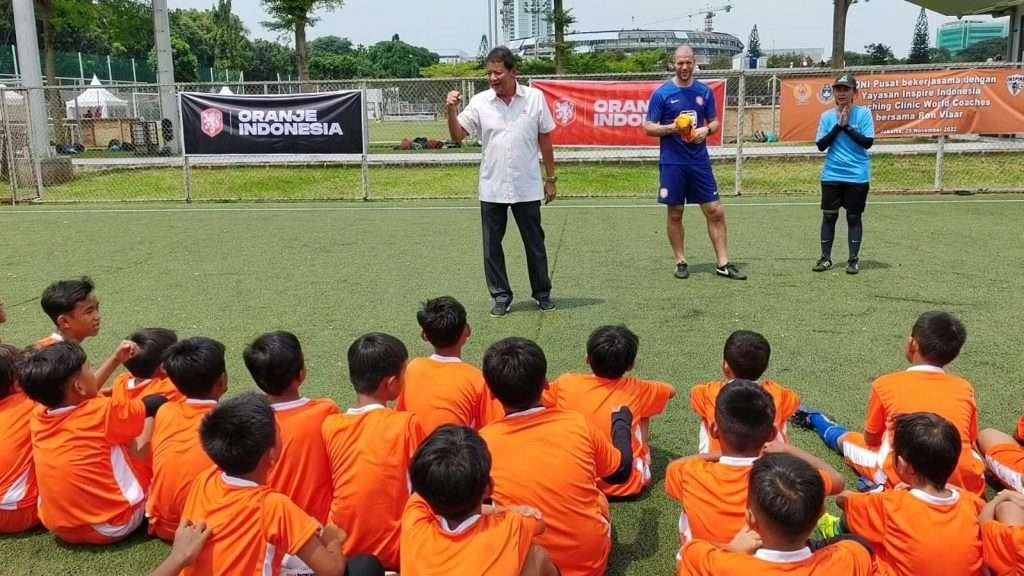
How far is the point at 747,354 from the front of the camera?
10.5ft

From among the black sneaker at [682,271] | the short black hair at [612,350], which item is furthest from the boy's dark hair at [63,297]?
the black sneaker at [682,271]

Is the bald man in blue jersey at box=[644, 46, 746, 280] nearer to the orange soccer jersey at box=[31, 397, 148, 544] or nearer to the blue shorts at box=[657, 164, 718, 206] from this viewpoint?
the blue shorts at box=[657, 164, 718, 206]

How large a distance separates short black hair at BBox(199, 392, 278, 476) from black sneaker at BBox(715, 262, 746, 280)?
5.39 metres

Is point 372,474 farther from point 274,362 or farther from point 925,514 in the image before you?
point 925,514

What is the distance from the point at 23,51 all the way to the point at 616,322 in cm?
1483

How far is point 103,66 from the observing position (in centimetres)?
4022

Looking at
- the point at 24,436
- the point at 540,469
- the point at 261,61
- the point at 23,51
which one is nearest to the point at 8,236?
the point at 23,51

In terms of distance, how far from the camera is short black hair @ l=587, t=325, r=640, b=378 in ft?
10.5

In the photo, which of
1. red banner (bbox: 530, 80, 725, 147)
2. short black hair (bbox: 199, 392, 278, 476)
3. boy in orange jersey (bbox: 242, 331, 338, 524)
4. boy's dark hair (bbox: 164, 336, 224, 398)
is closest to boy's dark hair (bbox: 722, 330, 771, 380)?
boy in orange jersey (bbox: 242, 331, 338, 524)

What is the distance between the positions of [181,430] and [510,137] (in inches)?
144

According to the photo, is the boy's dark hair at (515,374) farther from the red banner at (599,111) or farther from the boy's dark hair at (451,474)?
the red banner at (599,111)

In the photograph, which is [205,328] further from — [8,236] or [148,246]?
[8,236]

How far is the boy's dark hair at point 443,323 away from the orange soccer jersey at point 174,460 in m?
0.94

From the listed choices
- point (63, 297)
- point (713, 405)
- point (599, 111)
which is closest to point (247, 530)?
point (713, 405)
